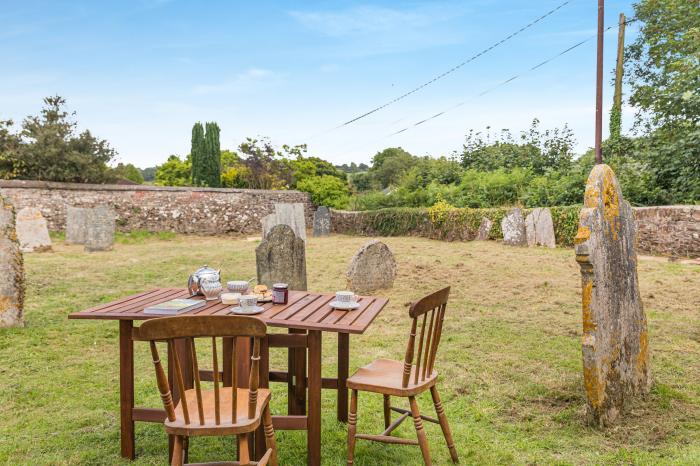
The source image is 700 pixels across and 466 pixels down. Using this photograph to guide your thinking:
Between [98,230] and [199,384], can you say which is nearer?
[199,384]

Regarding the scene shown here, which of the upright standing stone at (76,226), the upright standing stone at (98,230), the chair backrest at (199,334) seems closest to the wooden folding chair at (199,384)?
the chair backrest at (199,334)

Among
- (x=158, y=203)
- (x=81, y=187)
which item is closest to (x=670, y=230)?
(x=158, y=203)

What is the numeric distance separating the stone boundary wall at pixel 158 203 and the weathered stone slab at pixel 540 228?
10.6 meters

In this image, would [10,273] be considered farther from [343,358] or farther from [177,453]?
[177,453]

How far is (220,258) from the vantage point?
1279 centimetres

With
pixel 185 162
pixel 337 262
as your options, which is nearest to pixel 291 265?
pixel 337 262

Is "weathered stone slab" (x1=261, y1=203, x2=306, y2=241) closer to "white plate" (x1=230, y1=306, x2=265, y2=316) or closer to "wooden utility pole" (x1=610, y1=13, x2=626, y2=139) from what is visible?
"wooden utility pole" (x1=610, y1=13, x2=626, y2=139)

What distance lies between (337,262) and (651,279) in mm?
5950

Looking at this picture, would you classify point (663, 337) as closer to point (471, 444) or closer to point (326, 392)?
point (471, 444)

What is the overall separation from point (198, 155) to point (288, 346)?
22824 mm

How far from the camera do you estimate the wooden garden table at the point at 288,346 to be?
312 centimetres

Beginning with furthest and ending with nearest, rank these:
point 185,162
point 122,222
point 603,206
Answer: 1. point 185,162
2. point 122,222
3. point 603,206

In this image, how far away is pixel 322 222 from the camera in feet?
65.1

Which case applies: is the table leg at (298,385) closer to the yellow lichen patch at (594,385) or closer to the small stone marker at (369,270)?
the yellow lichen patch at (594,385)
